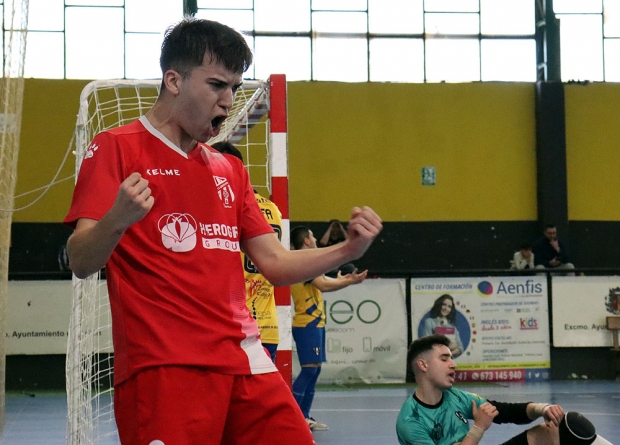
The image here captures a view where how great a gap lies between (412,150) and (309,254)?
14857 mm

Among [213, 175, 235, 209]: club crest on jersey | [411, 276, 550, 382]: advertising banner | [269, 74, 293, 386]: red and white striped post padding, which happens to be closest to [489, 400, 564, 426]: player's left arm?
[269, 74, 293, 386]: red and white striped post padding

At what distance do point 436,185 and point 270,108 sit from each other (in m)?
12.1

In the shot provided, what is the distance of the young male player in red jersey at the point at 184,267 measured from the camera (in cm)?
214

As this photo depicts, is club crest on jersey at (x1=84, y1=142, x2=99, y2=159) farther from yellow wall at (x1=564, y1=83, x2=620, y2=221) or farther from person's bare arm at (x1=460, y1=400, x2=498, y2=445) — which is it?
yellow wall at (x1=564, y1=83, x2=620, y2=221)

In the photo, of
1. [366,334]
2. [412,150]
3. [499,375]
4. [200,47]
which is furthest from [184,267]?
[412,150]

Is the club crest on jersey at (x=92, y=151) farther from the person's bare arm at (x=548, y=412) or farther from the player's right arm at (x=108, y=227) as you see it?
the person's bare arm at (x=548, y=412)

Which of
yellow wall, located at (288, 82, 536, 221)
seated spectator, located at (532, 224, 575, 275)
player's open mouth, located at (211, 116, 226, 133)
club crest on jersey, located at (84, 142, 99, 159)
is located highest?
yellow wall, located at (288, 82, 536, 221)

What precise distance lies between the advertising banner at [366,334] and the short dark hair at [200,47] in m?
9.59

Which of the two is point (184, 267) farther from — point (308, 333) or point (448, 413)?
point (308, 333)

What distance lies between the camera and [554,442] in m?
4.47

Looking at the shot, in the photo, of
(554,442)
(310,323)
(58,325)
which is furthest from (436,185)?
(554,442)

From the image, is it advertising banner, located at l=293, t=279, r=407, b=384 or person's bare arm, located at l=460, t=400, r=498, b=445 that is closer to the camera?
person's bare arm, located at l=460, t=400, r=498, b=445

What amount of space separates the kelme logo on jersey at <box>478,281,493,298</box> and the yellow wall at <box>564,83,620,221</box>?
578 centimetres

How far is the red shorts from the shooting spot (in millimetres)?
2121
